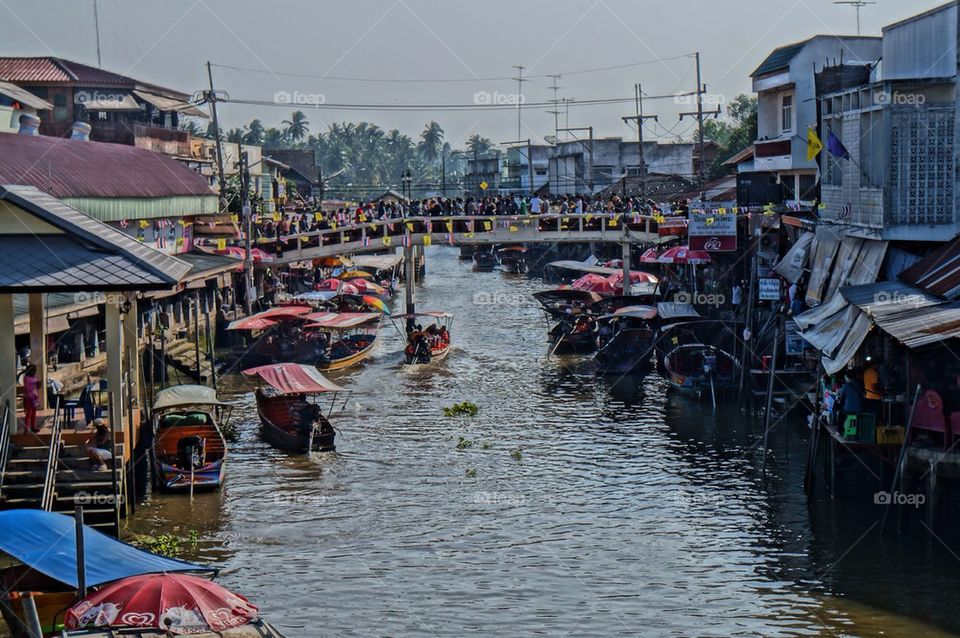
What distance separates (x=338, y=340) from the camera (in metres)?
44.7

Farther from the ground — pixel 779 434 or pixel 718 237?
pixel 718 237

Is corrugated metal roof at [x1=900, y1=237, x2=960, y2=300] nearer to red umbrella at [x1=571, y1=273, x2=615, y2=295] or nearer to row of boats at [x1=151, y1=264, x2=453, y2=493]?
row of boats at [x1=151, y1=264, x2=453, y2=493]

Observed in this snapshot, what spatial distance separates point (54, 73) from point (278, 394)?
32.8 metres

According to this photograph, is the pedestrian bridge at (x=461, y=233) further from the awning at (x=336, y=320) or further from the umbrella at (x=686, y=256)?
the awning at (x=336, y=320)

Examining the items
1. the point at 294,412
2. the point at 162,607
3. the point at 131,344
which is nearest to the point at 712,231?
the point at 294,412

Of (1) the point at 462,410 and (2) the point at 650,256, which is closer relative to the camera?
(1) the point at 462,410

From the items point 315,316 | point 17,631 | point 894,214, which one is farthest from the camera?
point 315,316

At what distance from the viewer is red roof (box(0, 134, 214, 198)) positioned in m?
32.9

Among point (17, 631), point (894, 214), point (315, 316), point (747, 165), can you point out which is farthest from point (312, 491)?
point (747, 165)

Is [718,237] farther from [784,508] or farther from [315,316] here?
[784,508]

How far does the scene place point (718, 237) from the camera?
40.4m

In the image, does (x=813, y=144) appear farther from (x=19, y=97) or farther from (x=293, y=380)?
(x=19, y=97)

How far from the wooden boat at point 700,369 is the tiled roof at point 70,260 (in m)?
18.3

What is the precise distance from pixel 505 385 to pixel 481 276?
4502cm
